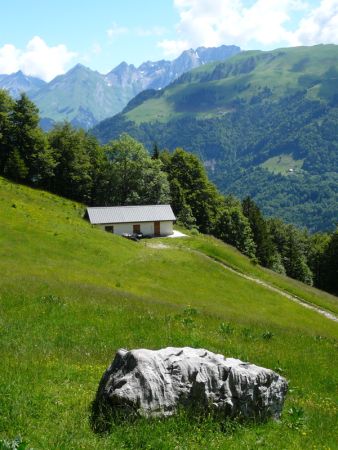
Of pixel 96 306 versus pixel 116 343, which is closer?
pixel 116 343

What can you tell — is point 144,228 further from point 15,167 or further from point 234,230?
point 234,230

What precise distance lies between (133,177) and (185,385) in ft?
277

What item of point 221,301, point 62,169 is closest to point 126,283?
point 221,301

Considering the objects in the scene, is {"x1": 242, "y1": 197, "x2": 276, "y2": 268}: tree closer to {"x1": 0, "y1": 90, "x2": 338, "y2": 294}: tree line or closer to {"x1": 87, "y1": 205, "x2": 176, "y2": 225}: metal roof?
{"x1": 0, "y1": 90, "x2": 338, "y2": 294}: tree line

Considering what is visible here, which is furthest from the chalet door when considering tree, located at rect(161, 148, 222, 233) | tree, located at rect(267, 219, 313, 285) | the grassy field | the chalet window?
tree, located at rect(267, 219, 313, 285)

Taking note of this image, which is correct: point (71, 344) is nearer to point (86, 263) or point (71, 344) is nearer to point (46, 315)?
point (46, 315)

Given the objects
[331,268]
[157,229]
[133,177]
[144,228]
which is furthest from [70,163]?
[331,268]

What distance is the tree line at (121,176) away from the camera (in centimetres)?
8388

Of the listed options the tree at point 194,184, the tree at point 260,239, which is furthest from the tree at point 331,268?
the tree at point 194,184

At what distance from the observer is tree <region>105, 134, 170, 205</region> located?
91.3 metres

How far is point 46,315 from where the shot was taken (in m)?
18.0

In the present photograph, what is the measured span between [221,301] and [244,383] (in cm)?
3282

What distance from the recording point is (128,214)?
7412 cm

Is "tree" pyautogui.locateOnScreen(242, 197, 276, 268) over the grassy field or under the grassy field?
under
